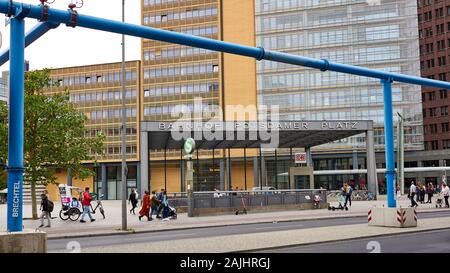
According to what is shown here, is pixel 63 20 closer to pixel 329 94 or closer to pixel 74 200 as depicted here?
pixel 74 200

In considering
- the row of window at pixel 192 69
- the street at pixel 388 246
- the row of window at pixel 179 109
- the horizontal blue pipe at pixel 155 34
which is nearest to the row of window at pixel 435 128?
the row of window at pixel 179 109

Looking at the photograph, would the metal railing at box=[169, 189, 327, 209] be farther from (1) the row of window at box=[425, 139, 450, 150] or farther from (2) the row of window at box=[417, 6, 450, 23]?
(2) the row of window at box=[417, 6, 450, 23]

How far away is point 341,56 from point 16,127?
248 feet

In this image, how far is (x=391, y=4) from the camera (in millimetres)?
82688

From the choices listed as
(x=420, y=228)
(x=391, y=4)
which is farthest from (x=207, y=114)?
(x=420, y=228)

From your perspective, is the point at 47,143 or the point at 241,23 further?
the point at 241,23

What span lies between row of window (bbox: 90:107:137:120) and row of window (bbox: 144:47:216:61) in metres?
8.57

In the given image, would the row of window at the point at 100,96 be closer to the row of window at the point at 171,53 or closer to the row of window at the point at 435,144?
the row of window at the point at 171,53

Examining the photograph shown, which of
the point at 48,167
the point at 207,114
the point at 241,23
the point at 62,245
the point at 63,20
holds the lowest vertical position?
the point at 62,245

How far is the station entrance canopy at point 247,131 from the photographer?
37000 mm

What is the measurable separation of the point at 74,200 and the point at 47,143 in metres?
3.74

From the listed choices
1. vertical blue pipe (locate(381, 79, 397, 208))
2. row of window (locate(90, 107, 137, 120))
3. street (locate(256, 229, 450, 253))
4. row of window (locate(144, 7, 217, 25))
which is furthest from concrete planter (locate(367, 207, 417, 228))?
row of window (locate(144, 7, 217, 25))
